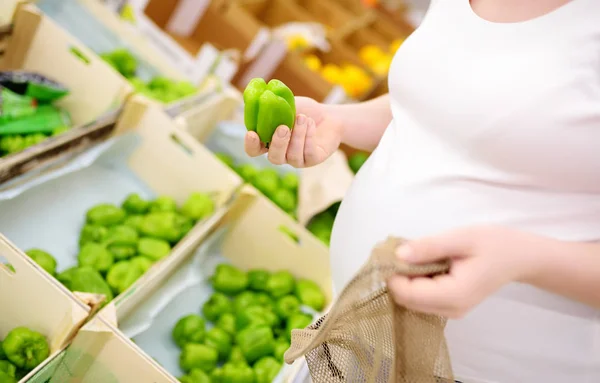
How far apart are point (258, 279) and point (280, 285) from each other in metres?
0.08

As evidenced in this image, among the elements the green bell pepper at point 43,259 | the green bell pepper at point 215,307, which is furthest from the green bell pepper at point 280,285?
the green bell pepper at point 43,259

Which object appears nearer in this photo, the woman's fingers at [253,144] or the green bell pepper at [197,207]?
the woman's fingers at [253,144]

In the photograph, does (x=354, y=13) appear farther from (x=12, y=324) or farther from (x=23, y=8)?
(x=12, y=324)

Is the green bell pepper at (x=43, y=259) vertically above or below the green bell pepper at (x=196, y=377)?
above

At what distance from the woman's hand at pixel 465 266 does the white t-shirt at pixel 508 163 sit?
0.15 metres

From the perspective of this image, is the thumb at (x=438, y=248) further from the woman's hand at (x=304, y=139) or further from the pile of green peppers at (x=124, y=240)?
the pile of green peppers at (x=124, y=240)

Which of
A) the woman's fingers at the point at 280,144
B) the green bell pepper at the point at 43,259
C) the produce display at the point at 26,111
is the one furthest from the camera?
the produce display at the point at 26,111

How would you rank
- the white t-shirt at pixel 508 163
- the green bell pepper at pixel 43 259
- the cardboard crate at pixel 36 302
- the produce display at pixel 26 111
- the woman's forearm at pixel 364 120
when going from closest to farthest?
1. the white t-shirt at pixel 508 163
2. the woman's forearm at pixel 364 120
3. the cardboard crate at pixel 36 302
4. the green bell pepper at pixel 43 259
5. the produce display at pixel 26 111

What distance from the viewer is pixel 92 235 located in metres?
1.64

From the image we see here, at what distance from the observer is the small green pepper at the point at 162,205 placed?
181 cm

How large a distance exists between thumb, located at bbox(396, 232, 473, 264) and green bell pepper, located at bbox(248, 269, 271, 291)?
1257 mm

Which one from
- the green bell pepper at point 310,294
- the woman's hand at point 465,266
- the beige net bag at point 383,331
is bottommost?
the green bell pepper at point 310,294

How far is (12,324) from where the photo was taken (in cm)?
125

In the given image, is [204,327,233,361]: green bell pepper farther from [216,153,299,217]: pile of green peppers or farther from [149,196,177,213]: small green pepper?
[216,153,299,217]: pile of green peppers
